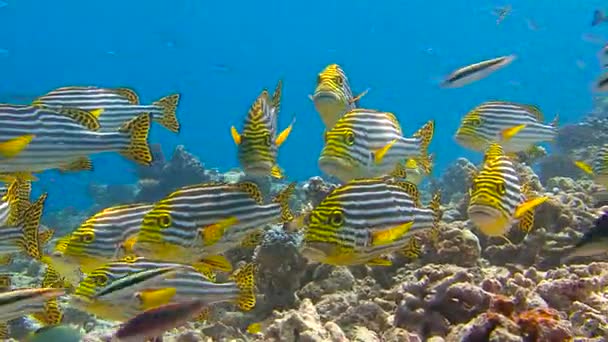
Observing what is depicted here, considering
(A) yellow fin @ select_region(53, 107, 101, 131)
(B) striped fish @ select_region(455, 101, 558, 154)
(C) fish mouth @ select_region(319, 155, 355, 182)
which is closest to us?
(C) fish mouth @ select_region(319, 155, 355, 182)

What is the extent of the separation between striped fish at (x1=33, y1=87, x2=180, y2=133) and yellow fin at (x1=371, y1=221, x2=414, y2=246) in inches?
117

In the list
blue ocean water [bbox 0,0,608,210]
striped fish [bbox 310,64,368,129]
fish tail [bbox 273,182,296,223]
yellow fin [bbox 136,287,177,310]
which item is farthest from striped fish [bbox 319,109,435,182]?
blue ocean water [bbox 0,0,608,210]

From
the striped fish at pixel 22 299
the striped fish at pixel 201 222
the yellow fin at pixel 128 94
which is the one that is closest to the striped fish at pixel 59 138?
the yellow fin at pixel 128 94

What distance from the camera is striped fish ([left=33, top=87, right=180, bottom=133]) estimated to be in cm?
572

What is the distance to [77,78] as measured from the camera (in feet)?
409

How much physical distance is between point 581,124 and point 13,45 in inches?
5314

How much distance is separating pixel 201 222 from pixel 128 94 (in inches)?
107

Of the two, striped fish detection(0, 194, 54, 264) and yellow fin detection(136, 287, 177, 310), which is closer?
yellow fin detection(136, 287, 177, 310)

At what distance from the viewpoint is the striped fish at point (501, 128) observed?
6.20 m

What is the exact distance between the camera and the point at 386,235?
3.77m

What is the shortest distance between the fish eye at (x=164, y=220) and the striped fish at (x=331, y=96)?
2.38 metres

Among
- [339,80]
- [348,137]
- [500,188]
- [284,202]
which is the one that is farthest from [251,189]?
[339,80]

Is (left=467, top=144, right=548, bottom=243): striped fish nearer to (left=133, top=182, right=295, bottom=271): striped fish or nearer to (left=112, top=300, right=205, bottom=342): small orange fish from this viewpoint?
(left=133, top=182, right=295, bottom=271): striped fish

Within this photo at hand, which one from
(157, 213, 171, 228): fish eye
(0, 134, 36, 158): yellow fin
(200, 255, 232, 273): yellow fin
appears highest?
(0, 134, 36, 158): yellow fin
